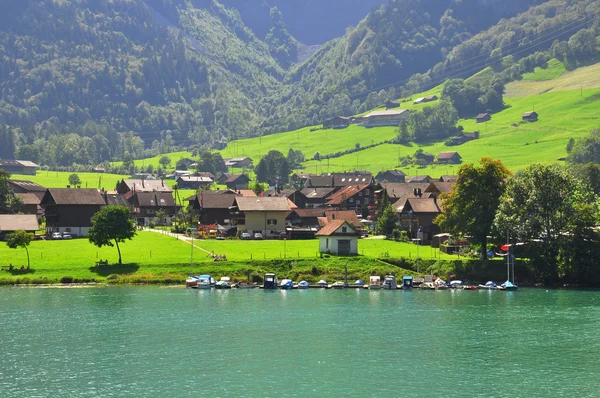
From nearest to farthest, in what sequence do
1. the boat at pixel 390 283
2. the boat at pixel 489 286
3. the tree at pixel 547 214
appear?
the tree at pixel 547 214 < the boat at pixel 489 286 < the boat at pixel 390 283

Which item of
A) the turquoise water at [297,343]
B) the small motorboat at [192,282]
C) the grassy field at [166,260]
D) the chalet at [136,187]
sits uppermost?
the chalet at [136,187]

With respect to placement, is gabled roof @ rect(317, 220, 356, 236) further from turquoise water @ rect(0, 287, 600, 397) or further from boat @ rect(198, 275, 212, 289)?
boat @ rect(198, 275, 212, 289)

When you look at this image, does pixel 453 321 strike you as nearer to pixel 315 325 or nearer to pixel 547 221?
pixel 315 325

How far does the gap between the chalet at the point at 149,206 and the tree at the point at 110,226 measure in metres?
58.0

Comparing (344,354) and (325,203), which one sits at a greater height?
(325,203)

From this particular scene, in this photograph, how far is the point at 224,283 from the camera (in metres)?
105

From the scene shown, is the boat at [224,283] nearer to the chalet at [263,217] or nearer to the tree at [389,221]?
the chalet at [263,217]

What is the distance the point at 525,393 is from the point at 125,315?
40.5m

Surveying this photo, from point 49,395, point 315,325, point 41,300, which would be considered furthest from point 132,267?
point 49,395

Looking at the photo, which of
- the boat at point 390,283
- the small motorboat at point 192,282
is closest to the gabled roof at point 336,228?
the boat at point 390,283

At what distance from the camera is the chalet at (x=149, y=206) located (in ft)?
570

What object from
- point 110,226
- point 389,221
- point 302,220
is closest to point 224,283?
point 110,226

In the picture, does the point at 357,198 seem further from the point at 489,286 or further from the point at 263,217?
the point at 489,286

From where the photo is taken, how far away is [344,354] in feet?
220
